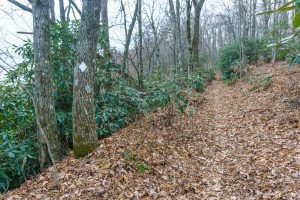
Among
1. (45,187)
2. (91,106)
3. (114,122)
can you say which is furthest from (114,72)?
(45,187)

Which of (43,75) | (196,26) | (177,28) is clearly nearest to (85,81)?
(43,75)

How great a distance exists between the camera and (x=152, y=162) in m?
4.50

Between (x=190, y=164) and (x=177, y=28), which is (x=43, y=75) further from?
(x=177, y=28)

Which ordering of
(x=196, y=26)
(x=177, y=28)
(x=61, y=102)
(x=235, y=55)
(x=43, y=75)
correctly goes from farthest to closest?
(x=235, y=55) → (x=196, y=26) → (x=177, y=28) → (x=61, y=102) → (x=43, y=75)

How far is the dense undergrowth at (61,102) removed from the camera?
452 centimetres

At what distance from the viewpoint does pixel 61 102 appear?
19.6 feet

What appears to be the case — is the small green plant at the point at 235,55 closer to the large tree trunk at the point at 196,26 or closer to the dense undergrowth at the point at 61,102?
the large tree trunk at the point at 196,26

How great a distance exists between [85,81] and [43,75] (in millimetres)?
838

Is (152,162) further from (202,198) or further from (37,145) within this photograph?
(37,145)

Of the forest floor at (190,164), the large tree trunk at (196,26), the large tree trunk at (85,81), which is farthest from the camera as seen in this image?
the large tree trunk at (196,26)

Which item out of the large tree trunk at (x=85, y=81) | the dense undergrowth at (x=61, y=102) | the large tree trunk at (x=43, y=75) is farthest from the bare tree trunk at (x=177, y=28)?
the large tree trunk at (x=43, y=75)

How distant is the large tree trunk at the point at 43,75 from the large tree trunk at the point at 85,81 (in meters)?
0.52

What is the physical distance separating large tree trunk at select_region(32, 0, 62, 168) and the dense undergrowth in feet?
1.00

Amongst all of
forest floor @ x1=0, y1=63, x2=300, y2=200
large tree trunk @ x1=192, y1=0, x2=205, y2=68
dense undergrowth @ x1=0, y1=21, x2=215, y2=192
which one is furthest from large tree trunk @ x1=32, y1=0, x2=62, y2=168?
large tree trunk @ x1=192, y1=0, x2=205, y2=68
